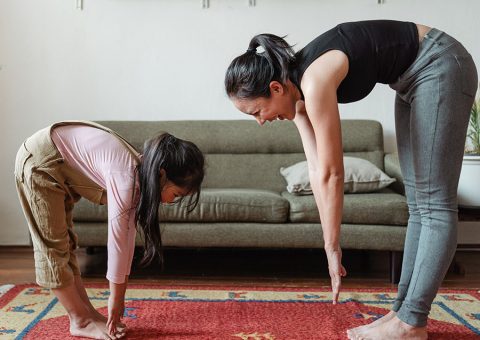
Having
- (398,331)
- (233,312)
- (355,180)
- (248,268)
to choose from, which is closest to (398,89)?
(398,331)

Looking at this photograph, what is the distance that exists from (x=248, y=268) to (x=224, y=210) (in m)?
0.48

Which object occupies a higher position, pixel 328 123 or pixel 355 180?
pixel 328 123

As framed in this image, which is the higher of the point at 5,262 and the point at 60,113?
the point at 60,113

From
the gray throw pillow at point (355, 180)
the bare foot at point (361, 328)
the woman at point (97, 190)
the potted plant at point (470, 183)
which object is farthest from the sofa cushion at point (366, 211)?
the woman at point (97, 190)

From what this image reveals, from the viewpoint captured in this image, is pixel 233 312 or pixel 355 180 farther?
pixel 355 180

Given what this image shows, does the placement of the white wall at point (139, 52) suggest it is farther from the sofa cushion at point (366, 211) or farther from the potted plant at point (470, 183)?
the sofa cushion at point (366, 211)

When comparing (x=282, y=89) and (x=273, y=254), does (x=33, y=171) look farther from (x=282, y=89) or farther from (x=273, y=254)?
(x=273, y=254)

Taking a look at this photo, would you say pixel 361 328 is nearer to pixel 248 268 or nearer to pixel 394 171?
pixel 248 268

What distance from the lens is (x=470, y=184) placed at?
2.58m

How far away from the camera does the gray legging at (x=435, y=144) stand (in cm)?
136

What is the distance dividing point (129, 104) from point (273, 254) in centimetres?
119

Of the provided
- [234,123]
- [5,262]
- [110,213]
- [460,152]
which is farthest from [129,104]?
[460,152]

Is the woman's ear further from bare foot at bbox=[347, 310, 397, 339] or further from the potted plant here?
the potted plant

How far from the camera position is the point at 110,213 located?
1.43 m
